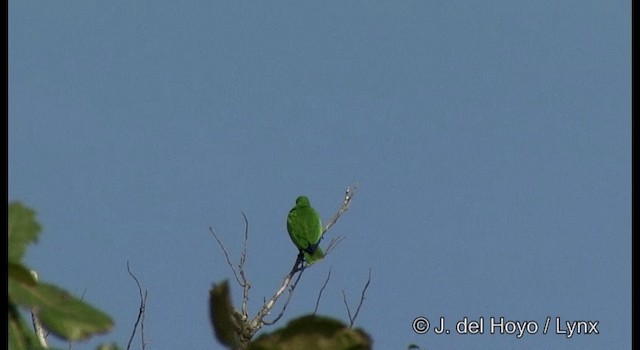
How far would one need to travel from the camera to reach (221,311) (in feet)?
2.02

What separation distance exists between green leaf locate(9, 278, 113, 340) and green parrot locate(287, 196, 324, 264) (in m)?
6.90

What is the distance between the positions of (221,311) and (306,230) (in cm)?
767

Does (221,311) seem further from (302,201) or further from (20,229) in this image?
(302,201)

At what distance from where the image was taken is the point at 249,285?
5477 millimetres

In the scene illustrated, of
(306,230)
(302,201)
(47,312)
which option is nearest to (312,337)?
(47,312)

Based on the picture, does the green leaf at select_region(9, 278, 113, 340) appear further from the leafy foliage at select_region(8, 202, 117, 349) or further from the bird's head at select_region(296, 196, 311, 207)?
the bird's head at select_region(296, 196, 311, 207)

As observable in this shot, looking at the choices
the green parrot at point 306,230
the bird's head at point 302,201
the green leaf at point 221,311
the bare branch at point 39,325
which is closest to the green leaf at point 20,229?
the bare branch at point 39,325

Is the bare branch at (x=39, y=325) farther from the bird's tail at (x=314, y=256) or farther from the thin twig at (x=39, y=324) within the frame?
the bird's tail at (x=314, y=256)

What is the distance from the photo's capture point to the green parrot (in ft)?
25.8
